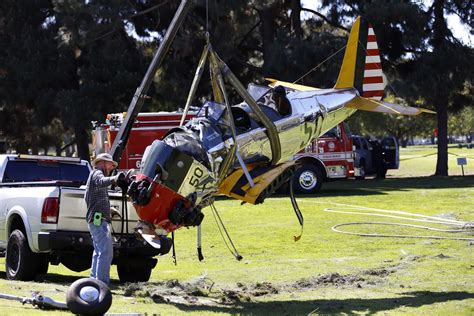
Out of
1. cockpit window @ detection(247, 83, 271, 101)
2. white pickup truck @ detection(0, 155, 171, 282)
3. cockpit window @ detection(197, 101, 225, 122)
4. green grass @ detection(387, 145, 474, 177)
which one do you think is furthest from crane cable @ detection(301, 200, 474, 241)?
green grass @ detection(387, 145, 474, 177)

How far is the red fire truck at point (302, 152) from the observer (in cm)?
2638

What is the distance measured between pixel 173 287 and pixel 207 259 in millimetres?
3783

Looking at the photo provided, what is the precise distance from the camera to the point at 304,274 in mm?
12852

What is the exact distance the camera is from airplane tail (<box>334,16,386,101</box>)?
1295 cm

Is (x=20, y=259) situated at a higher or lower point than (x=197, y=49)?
lower

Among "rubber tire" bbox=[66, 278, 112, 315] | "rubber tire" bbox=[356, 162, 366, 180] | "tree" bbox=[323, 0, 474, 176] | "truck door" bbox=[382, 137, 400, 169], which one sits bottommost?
"rubber tire" bbox=[66, 278, 112, 315]

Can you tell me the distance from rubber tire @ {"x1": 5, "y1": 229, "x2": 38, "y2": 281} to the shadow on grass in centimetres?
298

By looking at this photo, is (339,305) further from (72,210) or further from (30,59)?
(30,59)

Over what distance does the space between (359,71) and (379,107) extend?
1.05m

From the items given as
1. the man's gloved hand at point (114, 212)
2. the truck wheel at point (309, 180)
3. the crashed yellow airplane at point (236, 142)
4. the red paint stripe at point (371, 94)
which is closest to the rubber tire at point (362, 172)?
the truck wheel at point (309, 180)

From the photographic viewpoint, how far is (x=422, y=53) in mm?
33375

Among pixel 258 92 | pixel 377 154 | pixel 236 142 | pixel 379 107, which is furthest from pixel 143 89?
pixel 377 154

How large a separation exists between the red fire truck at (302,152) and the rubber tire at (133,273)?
1334 cm

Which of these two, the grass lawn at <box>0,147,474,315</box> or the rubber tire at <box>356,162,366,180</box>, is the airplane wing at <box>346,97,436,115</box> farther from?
the rubber tire at <box>356,162,366,180</box>
